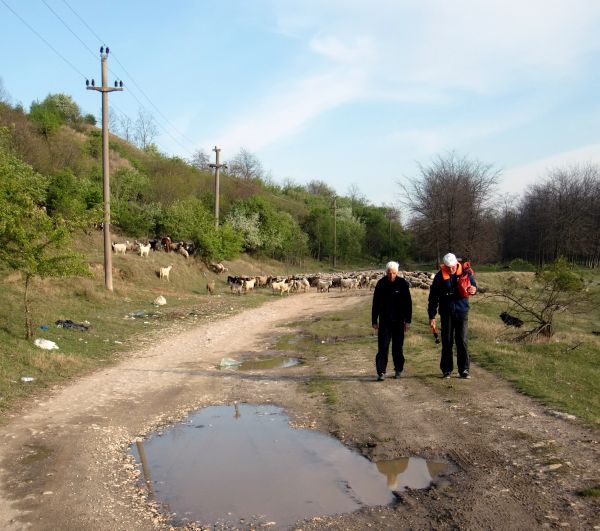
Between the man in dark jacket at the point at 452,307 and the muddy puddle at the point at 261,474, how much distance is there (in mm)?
3239

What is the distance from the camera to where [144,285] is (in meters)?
28.0

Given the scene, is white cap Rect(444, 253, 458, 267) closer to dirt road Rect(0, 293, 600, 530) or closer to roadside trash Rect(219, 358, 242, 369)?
dirt road Rect(0, 293, 600, 530)

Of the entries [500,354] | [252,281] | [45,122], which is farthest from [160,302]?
[45,122]

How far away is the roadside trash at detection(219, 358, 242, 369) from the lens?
12.0 m

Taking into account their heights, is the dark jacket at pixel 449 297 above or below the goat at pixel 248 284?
above

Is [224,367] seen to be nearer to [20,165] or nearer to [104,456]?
[104,456]

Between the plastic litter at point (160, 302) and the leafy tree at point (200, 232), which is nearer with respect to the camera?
the plastic litter at point (160, 302)

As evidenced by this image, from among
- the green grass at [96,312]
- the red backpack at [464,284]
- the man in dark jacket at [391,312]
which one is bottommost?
the green grass at [96,312]

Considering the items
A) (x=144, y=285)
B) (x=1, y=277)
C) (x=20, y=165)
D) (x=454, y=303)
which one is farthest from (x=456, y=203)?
(x=454, y=303)

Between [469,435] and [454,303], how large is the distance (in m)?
3.14

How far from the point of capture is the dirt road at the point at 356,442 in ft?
15.2

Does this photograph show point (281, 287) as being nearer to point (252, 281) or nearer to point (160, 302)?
point (252, 281)

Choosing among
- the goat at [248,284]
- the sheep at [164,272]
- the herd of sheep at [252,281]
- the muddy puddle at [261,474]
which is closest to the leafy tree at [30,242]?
the muddy puddle at [261,474]

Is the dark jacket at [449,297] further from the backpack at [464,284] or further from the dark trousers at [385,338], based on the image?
the dark trousers at [385,338]
